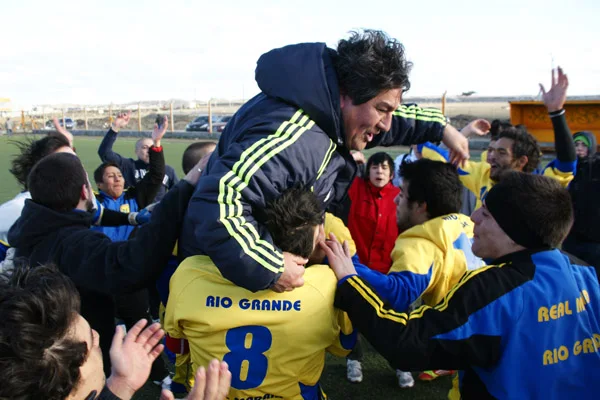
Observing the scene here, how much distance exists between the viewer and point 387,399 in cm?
363

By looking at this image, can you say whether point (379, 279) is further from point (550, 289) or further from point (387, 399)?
point (387, 399)

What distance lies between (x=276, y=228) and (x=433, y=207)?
1.41 metres

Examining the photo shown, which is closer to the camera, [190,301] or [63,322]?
[63,322]

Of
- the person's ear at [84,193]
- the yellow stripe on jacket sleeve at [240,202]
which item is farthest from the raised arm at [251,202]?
the person's ear at [84,193]

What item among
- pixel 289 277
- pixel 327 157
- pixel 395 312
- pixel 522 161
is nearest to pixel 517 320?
pixel 395 312

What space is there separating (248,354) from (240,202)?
63cm

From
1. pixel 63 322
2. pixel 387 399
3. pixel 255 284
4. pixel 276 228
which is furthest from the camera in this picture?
pixel 387 399

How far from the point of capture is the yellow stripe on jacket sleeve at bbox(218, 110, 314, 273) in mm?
1773

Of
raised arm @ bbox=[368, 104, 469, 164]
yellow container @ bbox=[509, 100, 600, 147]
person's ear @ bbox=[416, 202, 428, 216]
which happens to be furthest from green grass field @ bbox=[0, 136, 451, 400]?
yellow container @ bbox=[509, 100, 600, 147]

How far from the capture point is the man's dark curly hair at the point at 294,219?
1.97 metres

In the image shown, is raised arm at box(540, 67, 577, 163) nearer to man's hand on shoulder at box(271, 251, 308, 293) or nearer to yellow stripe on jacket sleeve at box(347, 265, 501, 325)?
yellow stripe on jacket sleeve at box(347, 265, 501, 325)

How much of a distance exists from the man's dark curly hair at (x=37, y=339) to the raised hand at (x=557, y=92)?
12.7 ft

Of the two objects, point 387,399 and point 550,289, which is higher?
point 550,289

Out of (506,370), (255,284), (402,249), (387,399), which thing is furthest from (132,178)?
(506,370)
